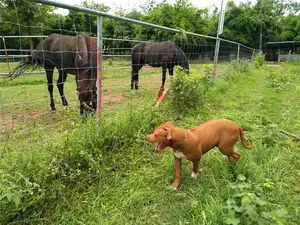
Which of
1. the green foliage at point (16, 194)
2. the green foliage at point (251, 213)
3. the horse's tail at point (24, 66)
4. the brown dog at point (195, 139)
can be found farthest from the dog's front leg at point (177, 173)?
the horse's tail at point (24, 66)

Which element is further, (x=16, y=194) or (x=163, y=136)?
(x=163, y=136)

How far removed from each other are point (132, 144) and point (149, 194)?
895mm

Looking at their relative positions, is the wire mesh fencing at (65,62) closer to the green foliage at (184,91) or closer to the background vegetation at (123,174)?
the background vegetation at (123,174)

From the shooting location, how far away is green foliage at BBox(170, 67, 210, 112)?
425cm

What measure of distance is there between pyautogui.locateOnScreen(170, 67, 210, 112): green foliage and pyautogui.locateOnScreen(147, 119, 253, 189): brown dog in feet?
6.54

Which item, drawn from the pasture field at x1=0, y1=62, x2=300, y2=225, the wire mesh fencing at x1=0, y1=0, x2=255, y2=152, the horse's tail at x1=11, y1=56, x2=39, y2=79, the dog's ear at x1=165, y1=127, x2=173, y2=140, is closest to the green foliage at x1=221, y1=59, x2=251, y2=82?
the wire mesh fencing at x1=0, y1=0, x2=255, y2=152

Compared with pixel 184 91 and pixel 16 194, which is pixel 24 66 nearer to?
pixel 184 91

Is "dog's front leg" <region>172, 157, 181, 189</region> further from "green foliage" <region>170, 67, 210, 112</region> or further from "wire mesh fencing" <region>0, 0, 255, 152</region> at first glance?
"green foliage" <region>170, 67, 210, 112</region>

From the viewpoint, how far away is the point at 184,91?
4.31 metres

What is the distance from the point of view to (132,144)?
2.89m

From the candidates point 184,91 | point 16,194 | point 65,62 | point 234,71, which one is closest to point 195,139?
point 16,194

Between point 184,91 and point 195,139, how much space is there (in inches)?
90.8

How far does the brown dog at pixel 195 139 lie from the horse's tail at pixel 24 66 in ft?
11.7

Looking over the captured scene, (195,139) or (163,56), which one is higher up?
(163,56)
